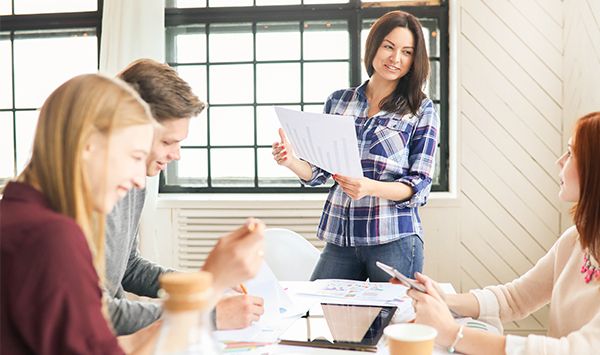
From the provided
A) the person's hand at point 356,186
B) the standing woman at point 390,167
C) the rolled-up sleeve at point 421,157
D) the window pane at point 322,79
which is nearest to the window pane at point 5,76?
the window pane at point 322,79

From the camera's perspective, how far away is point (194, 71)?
3.95 metres

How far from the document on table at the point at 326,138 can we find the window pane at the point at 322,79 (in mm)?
1706

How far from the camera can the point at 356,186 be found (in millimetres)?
2246

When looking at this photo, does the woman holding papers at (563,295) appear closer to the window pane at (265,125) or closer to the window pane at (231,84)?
the window pane at (265,125)

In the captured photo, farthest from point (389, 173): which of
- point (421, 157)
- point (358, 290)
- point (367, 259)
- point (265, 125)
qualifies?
point (265, 125)

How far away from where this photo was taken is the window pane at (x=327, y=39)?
3.82 m

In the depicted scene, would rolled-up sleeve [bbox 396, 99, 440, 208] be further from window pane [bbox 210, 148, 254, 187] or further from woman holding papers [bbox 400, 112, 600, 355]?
window pane [bbox 210, 148, 254, 187]

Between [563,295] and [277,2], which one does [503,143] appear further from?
[563,295]

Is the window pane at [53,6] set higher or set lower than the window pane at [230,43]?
higher

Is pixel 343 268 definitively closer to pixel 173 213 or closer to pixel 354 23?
pixel 173 213

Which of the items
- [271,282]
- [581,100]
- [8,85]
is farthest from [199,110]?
[8,85]

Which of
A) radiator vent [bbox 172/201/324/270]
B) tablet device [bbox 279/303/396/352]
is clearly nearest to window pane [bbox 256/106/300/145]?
radiator vent [bbox 172/201/324/270]

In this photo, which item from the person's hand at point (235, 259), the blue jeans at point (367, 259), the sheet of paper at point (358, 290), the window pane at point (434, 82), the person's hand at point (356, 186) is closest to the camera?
the person's hand at point (235, 259)

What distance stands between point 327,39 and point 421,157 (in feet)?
5.44
